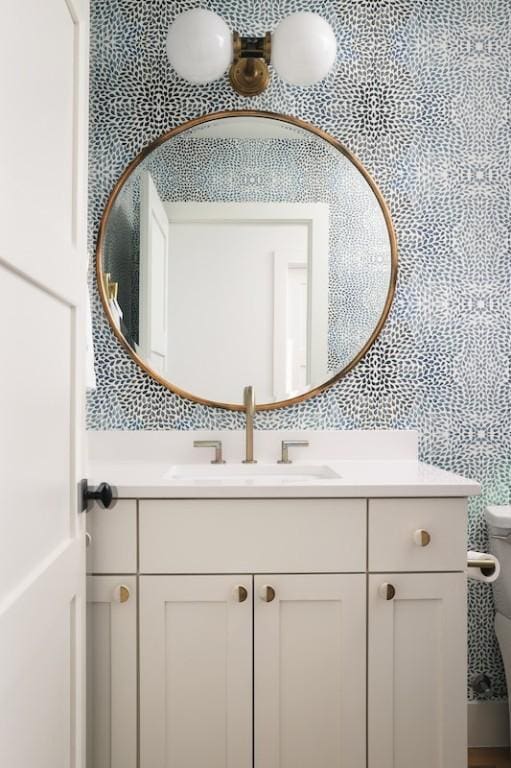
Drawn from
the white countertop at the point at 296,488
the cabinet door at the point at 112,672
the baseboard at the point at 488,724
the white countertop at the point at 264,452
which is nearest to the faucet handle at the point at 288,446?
the white countertop at the point at 264,452

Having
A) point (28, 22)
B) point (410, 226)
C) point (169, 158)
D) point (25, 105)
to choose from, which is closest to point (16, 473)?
point (25, 105)

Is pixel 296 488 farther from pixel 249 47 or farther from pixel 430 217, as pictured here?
pixel 249 47

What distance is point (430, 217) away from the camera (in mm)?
1938

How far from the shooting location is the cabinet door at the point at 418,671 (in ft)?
4.62

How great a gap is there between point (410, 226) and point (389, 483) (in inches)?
36.2

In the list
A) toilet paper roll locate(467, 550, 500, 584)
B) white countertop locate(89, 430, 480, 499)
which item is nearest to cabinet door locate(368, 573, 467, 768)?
toilet paper roll locate(467, 550, 500, 584)

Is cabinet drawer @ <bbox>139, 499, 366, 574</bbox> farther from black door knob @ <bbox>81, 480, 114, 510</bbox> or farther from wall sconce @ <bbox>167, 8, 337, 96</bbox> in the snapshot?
wall sconce @ <bbox>167, 8, 337, 96</bbox>

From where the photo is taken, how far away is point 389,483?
142 cm

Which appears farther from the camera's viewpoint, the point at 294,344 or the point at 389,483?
the point at 294,344

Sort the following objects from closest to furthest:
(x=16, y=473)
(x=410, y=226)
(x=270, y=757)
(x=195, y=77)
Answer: (x=16, y=473), (x=270, y=757), (x=195, y=77), (x=410, y=226)

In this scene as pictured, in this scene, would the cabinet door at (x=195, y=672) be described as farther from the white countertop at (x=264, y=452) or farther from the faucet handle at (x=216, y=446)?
the faucet handle at (x=216, y=446)

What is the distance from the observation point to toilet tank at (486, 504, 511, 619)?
69.4 inches

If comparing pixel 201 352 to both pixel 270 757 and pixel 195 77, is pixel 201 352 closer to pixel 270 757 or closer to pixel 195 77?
pixel 195 77

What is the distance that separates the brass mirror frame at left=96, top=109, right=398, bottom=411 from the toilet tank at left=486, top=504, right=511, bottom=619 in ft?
2.06
